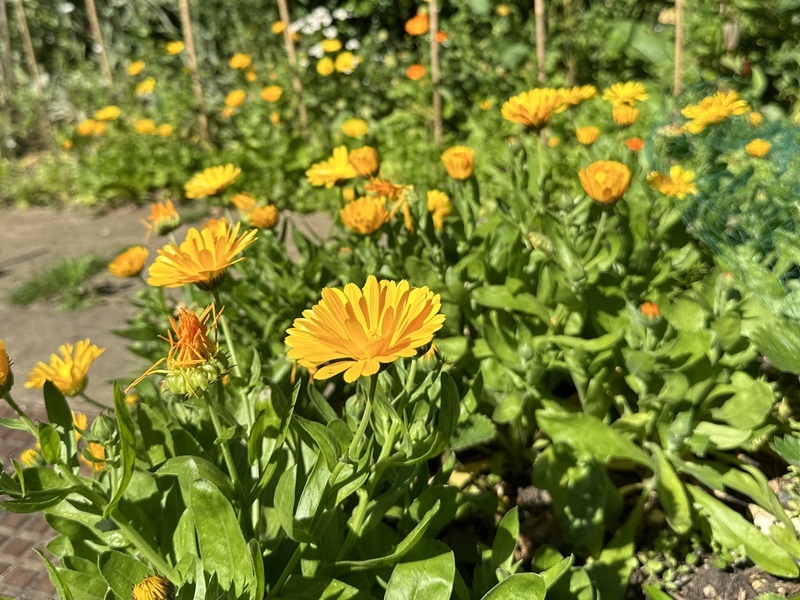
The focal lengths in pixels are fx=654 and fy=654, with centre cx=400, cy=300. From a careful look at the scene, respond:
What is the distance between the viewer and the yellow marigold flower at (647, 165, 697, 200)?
1.94 metres

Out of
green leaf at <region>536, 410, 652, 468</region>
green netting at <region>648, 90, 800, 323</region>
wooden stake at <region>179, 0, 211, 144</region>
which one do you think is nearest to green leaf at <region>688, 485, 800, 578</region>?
green leaf at <region>536, 410, 652, 468</region>

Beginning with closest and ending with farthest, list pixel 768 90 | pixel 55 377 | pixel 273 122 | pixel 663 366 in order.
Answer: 1. pixel 55 377
2. pixel 663 366
3. pixel 768 90
4. pixel 273 122

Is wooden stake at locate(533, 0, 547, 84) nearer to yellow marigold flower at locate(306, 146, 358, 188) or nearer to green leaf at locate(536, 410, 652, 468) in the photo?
yellow marigold flower at locate(306, 146, 358, 188)

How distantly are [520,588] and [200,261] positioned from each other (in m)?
0.85

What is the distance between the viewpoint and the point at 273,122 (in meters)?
4.91

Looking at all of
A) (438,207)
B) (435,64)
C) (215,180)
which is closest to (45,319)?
(215,180)

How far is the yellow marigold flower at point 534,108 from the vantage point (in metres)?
1.89

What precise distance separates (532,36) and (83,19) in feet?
20.7

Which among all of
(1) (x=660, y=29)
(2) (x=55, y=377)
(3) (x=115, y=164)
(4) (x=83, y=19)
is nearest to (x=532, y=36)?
(1) (x=660, y=29)

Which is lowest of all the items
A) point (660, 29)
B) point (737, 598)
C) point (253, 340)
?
point (737, 598)

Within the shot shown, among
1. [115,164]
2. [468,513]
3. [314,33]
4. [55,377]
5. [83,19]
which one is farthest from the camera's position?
[83,19]

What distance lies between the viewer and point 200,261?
1257 millimetres

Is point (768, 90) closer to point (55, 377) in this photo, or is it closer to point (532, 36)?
point (532, 36)

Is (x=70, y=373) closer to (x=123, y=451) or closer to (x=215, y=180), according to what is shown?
(x=123, y=451)
